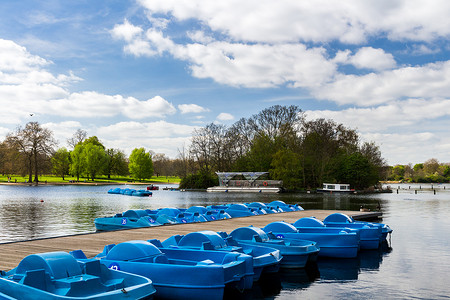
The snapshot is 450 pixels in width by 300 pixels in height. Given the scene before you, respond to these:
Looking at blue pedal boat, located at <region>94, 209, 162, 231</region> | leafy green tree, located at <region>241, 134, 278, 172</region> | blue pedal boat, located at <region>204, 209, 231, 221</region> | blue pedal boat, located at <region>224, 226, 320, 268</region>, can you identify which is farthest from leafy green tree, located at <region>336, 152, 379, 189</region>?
blue pedal boat, located at <region>224, 226, 320, 268</region>

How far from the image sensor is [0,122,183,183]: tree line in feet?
329

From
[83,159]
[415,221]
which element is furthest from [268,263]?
[83,159]

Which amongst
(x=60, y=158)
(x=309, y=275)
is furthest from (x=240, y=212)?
(x=60, y=158)

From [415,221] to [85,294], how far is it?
29.7m

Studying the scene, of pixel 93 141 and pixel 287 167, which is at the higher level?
pixel 93 141

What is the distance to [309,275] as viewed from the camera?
49.6ft

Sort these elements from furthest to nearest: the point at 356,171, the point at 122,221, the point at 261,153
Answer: the point at 261,153 < the point at 356,171 < the point at 122,221

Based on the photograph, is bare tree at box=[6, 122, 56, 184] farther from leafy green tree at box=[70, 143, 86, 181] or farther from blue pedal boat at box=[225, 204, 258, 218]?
blue pedal boat at box=[225, 204, 258, 218]

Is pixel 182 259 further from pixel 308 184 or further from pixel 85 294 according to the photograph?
pixel 308 184

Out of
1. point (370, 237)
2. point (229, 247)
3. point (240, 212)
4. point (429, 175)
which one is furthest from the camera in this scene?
point (429, 175)

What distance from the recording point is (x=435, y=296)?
12453 mm

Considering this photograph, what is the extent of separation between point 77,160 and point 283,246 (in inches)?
4438

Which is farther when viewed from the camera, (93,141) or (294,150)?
(93,141)

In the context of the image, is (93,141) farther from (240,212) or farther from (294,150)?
(240,212)
